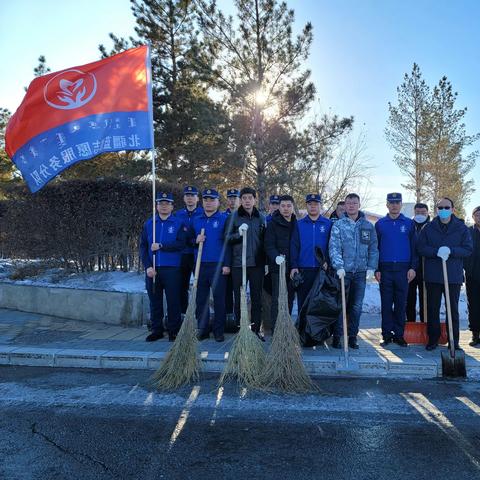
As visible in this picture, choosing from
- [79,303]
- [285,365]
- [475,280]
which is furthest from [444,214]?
Result: [79,303]

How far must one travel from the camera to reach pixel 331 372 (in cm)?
538

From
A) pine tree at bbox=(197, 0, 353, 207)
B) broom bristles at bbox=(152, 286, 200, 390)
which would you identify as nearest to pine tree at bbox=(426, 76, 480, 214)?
pine tree at bbox=(197, 0, 353, 207)

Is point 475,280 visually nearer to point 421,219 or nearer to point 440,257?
point 440,257

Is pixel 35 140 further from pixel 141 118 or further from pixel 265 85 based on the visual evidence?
pixel 265 85

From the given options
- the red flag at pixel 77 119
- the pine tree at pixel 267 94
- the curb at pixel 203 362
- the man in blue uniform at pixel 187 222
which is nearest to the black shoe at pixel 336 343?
the curb at pixel 203 362

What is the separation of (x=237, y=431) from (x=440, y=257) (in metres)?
3.46

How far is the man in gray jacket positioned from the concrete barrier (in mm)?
3342

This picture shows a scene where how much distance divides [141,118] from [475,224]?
190 inches

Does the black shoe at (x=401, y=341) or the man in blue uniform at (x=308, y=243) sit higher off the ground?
the man in blue uniform at (x=308, y=243)

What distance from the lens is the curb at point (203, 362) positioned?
5.32 m

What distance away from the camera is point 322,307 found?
5.81 meters

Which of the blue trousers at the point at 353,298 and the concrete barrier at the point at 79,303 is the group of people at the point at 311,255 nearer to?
the blue trousers at the point at 353,298

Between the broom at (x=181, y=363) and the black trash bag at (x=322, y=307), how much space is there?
1.49m

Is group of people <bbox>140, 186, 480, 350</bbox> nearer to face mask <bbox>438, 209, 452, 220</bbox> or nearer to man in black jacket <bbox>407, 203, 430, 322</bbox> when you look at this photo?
face mask <bbox>438, 209, 452, 220</bbox>
